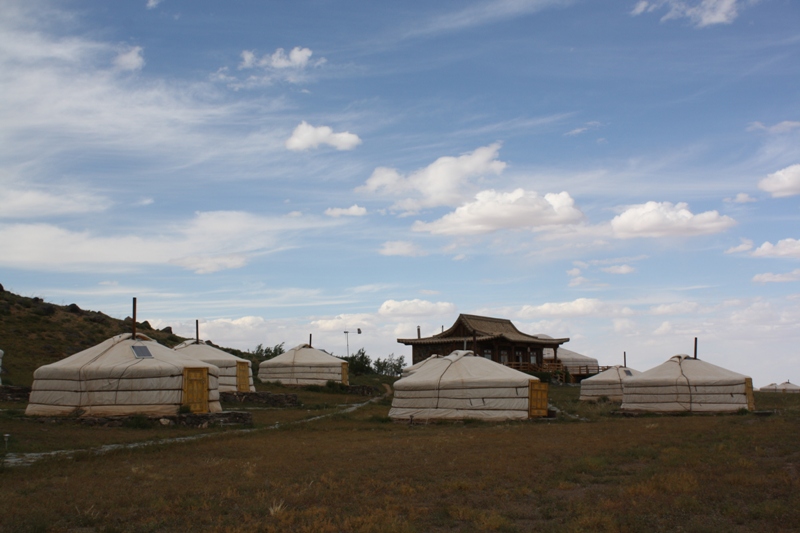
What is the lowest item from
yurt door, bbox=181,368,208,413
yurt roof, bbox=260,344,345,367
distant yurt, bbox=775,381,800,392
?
distant yurt, bbox=775,381,800,392

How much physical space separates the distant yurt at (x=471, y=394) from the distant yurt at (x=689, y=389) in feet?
14.8

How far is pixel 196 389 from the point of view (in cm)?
1906

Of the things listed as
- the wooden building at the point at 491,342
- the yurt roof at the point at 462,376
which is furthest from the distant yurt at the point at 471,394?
the wooden building at the point at 491,342

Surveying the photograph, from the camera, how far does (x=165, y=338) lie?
4103 centimetres

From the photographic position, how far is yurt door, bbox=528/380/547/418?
20141 mm

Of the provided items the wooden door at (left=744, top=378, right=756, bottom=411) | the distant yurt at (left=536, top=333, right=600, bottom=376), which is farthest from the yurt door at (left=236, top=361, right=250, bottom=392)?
the distant yurt at (left=536, top=333, right=600, bottom=376)

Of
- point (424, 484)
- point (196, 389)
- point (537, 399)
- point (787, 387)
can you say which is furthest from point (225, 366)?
point (787, 387)

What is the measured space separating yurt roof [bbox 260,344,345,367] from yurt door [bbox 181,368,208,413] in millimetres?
16855

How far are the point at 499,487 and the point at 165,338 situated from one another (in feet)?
115

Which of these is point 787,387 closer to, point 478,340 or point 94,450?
point 478,340

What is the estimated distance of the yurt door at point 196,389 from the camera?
740 inches

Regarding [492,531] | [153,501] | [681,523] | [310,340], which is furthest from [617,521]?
[310,340]

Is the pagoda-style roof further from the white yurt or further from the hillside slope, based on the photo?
the hillside slope

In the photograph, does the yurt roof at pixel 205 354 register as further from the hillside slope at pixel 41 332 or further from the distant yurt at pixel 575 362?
the distant yurt at pixel 575 362
